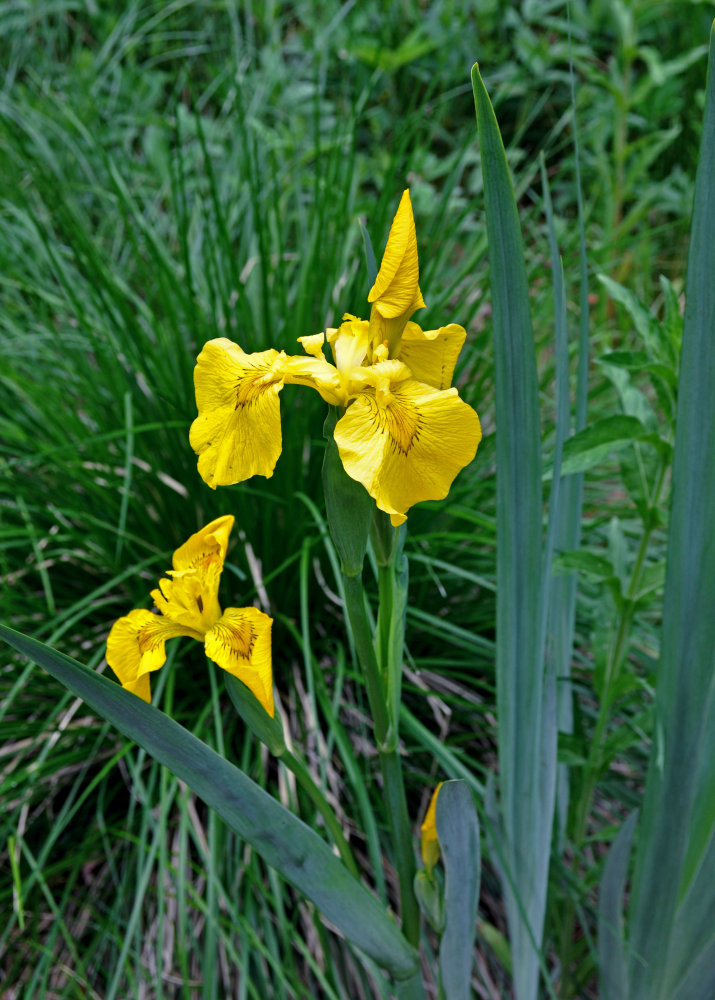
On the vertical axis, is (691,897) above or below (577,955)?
above

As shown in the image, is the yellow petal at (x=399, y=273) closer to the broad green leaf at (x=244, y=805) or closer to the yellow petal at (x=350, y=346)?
the yellow petal at (x=350, y=346)

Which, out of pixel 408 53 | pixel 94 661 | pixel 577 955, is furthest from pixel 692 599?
pixel 408 53

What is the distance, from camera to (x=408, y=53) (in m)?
1.72

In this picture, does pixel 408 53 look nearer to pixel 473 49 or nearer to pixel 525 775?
pixel 473 49

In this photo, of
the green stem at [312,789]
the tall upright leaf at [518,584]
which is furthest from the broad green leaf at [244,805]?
the tall upright leaf at [518,584]

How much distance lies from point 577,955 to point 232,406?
695mm

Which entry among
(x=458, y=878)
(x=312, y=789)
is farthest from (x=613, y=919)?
(x=312, y=789)

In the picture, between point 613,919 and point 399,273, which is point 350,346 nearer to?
point 399,273

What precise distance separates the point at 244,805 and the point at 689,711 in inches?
11.4

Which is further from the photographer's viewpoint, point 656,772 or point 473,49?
point 473,49

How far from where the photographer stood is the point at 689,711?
55 centimetres

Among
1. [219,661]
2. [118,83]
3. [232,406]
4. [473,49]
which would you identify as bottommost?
[219,661]

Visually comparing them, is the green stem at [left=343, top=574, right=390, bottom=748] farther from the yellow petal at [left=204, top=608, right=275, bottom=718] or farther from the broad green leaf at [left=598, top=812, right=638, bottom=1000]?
the broad green leaf at [left=598, top=812, right=638, bottom=1000]

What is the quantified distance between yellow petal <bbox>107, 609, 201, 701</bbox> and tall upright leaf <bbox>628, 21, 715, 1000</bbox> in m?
0.31
